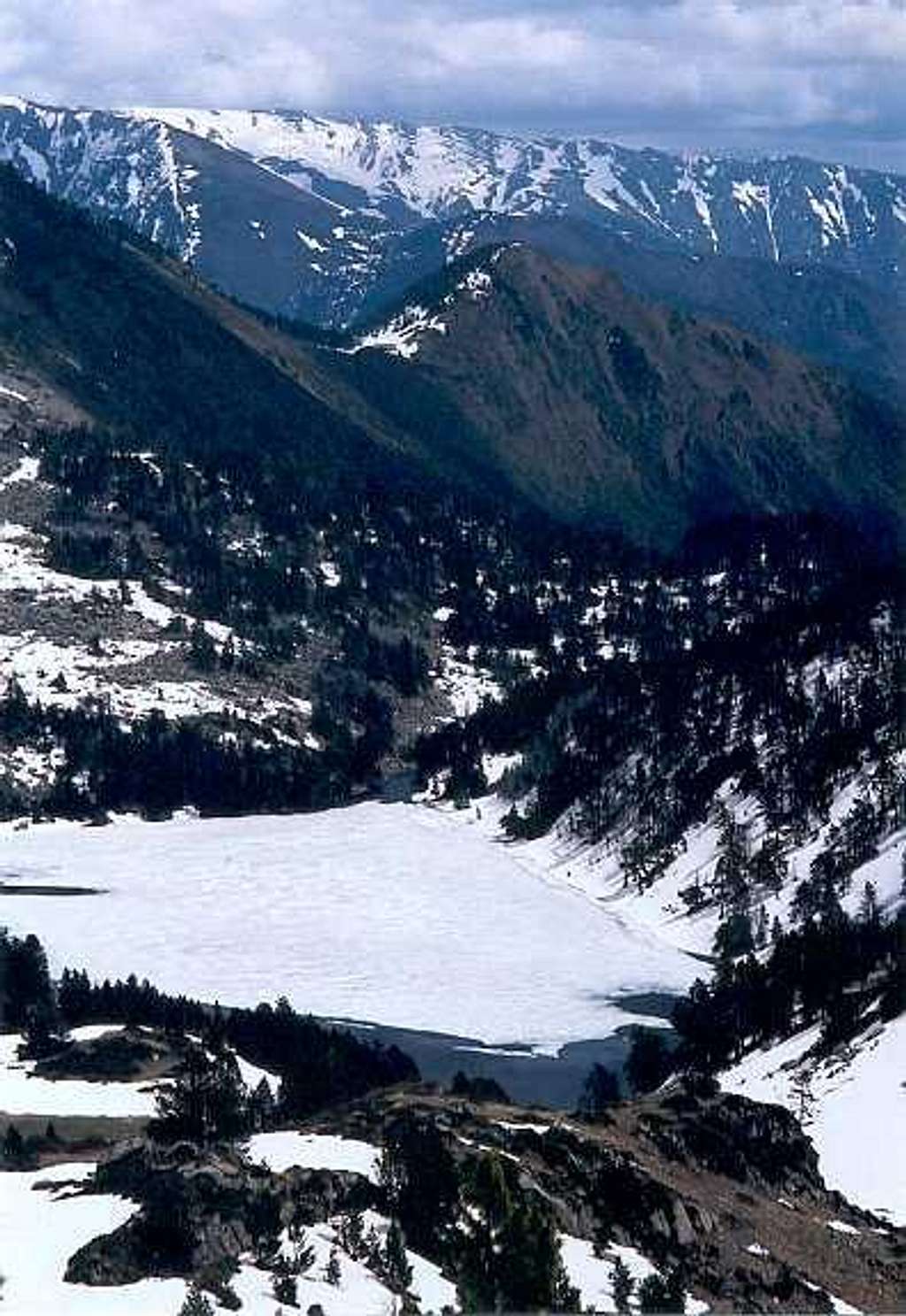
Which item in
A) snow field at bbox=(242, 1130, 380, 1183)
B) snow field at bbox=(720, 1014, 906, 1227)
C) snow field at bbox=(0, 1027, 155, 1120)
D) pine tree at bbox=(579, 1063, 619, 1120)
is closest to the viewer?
snow field at bbox=(242, 1130, 380, 1183)

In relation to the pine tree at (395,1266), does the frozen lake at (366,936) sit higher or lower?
lower

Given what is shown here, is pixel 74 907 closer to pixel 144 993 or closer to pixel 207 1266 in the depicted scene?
pixel 144 993

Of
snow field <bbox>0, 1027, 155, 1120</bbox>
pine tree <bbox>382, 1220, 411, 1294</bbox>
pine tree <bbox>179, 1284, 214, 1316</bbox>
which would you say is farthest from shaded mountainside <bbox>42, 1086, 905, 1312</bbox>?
snow field <bbox>0, 1027, 155, 1120</bbox>

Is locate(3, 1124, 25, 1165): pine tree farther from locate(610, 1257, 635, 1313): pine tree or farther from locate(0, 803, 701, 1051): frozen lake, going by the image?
locate(0, 803, 701, 1051): frozen lake

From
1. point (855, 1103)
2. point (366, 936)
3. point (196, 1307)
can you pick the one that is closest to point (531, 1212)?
point (196, 1307)

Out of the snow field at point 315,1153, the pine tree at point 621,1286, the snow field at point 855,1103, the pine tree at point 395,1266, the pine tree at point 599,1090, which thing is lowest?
the pine tree at point 599,1090

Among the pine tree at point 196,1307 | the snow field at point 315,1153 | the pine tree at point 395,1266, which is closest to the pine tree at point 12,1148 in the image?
the snow field at point 315,1153

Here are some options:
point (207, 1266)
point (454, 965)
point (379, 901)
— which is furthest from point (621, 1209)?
point (379, 901)

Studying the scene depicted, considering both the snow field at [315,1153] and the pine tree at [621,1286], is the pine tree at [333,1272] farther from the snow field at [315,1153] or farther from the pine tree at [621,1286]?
the pine tree at [621,1286]

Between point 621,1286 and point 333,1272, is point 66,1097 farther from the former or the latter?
point 621,1286
